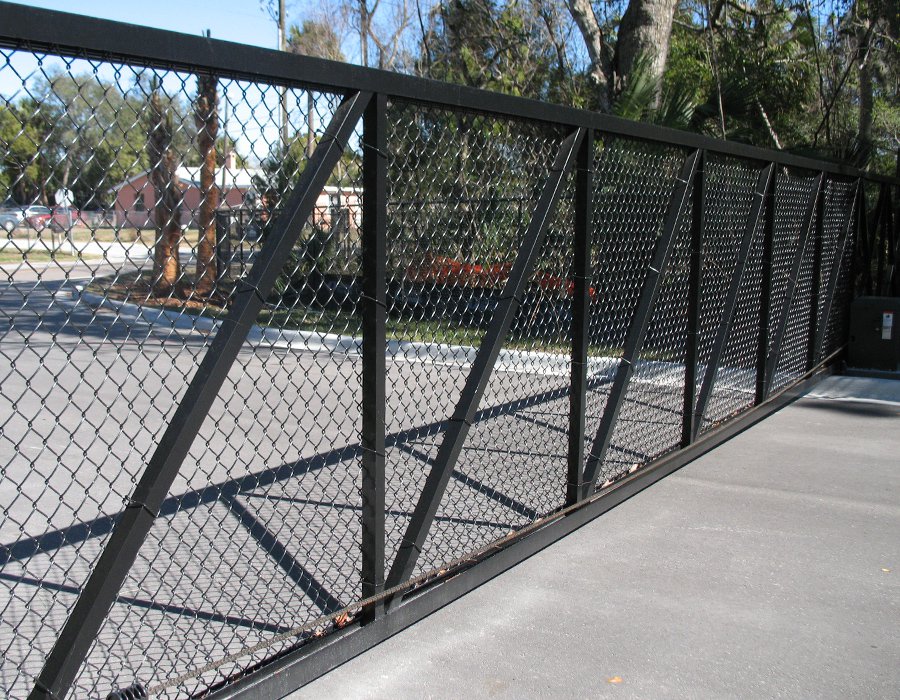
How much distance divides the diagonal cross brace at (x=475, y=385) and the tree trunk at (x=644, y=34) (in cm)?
935

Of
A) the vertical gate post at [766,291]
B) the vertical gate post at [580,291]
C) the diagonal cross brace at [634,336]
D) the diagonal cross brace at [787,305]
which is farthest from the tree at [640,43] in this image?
the vertical gate post at [580,291]

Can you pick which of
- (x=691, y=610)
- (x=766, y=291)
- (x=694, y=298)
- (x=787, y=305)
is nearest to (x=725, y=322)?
(x=694, y=298)

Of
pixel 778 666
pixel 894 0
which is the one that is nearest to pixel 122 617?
pixel 778 666

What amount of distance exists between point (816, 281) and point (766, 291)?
1737 mm

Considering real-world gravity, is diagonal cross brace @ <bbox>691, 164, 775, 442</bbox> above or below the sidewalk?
above

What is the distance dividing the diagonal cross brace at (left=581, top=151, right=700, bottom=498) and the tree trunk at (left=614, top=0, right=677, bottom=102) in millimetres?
7922

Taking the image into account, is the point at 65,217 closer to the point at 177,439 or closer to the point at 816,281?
the point at 177,439

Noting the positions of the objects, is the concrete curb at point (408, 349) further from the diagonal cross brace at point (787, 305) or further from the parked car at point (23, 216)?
the diagonal cross brace at point (787, 305)

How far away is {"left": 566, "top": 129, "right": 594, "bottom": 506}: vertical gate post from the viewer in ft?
15.0

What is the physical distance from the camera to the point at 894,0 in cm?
1427

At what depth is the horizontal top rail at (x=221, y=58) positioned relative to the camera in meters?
2.25

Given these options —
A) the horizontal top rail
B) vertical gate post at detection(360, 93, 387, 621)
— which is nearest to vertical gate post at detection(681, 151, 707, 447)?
the horizontal top rail

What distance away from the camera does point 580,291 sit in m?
4.65

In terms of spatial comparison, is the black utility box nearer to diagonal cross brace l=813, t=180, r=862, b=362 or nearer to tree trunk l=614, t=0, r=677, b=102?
diagonal cross brace l=813, t=180, r=862, b=362
